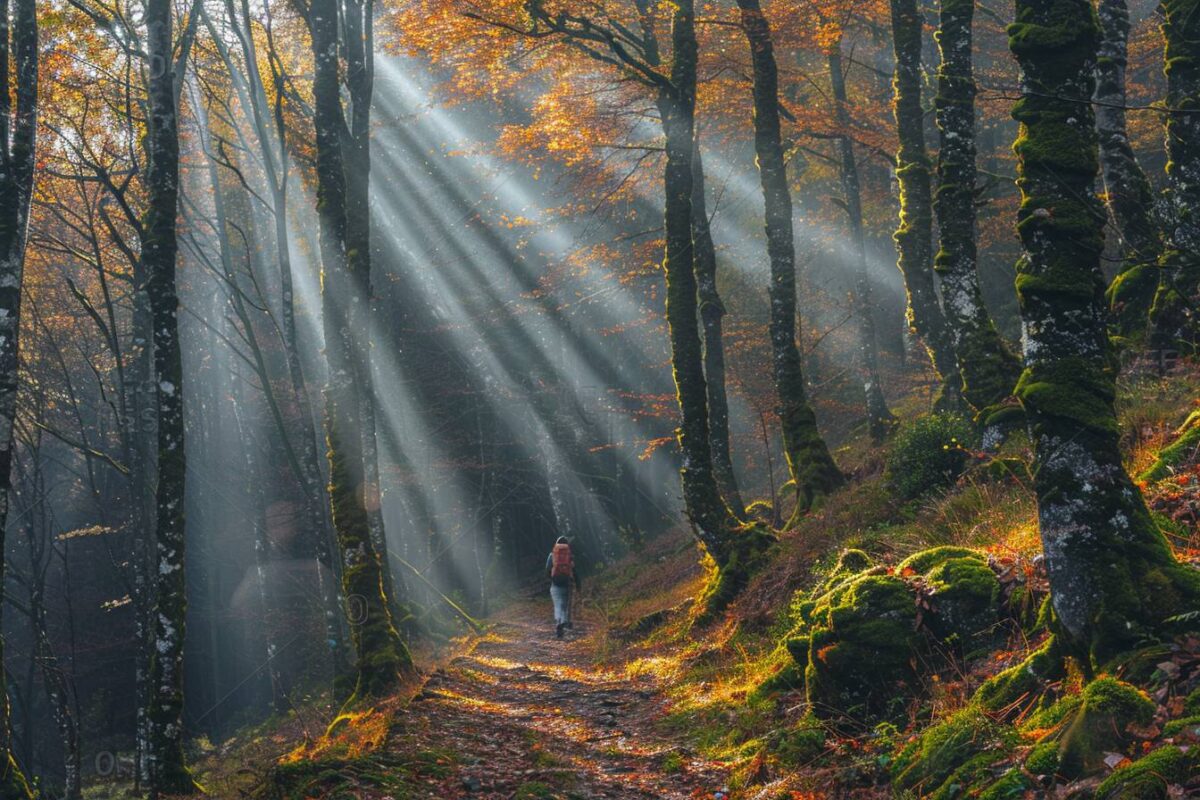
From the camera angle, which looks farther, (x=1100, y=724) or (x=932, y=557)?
(x=932, y=557)

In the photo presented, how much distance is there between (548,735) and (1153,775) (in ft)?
21.3

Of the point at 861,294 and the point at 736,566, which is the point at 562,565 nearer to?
the point at 736,566

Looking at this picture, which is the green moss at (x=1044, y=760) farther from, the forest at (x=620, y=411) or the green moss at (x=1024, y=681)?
the green moss at (x=1024, y=681)

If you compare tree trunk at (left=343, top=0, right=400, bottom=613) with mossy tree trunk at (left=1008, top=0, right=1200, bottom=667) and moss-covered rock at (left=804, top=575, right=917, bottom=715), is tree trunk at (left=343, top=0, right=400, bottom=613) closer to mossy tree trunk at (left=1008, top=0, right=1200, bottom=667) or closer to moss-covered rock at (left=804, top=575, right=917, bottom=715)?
moss-covered rock at (left=804, top=575, right=917, bottom=715)

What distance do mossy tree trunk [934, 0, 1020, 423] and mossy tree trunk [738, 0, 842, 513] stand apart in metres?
2.93

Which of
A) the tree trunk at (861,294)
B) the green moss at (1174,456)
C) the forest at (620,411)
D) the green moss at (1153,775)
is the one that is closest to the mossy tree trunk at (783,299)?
the forest at (620,411)

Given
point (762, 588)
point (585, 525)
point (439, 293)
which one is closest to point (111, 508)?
point (439, 293)

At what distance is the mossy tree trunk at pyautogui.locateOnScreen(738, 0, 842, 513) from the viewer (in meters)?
14.4

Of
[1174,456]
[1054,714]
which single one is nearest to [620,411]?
[1174,456]

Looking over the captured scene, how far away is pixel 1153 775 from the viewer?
12.0ft

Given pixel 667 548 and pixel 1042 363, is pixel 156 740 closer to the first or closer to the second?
pixel 1042 363

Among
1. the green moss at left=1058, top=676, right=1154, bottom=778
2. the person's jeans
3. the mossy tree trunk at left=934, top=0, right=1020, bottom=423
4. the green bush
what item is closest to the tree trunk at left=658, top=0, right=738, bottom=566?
the green bush

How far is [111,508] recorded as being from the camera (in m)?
31.5

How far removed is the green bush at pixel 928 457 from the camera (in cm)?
1141
